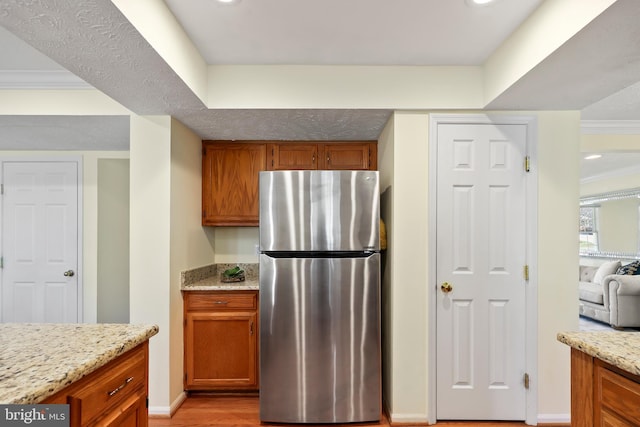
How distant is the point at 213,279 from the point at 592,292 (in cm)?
552

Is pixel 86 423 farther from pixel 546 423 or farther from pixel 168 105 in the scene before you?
pixel 546 423

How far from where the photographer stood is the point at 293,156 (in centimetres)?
321

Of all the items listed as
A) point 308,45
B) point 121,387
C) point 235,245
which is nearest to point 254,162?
point 235,245

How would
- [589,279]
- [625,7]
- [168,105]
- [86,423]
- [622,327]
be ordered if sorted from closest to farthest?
[86,423]
[625,7]
[168,105]
[622,327]
[589,279]

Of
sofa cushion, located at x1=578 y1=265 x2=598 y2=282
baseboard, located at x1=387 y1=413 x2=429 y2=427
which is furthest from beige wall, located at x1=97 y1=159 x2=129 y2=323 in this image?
sofa cushion, located at x1=578 y1=265 x2=598 y2=282

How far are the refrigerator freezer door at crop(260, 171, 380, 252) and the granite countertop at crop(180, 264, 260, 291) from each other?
65 cm

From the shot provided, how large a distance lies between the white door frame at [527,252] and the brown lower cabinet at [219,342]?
4.31 ft

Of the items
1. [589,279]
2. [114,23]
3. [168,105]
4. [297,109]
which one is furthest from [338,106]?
[589,279]

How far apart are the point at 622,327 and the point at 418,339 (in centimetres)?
424

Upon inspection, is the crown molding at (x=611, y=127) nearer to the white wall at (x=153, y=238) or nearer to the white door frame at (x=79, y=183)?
the white wall at (x=153, y=238)

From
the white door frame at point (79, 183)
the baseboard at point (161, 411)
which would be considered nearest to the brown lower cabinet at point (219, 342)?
the baseboard at point (161, 411)

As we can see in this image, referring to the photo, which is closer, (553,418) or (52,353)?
(52,353)

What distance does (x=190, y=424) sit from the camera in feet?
7.94

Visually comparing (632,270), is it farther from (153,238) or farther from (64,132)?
(64,132)
